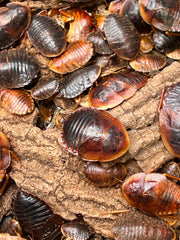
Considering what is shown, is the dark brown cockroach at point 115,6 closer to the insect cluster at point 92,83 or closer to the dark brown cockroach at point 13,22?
the insect cluster at point 92,83

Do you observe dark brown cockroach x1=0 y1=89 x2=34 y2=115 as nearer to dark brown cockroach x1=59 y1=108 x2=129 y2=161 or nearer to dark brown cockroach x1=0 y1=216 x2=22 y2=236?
dark brown cockroach x1=59 y1=108 x2=129 y2=161

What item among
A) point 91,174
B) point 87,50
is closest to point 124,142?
point 91,174

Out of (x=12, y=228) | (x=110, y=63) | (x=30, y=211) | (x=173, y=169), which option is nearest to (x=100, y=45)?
(x=110, y=63)

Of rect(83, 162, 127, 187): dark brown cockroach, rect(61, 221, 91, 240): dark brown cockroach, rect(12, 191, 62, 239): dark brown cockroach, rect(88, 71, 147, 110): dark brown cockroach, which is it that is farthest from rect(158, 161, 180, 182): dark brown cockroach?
rect(12, 191, 62, 239): dark brown cockroach

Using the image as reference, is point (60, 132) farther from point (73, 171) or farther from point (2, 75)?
point (2, 75)

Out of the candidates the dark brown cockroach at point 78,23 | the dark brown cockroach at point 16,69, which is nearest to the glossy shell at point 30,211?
the dark brown cockroach at point 16,69

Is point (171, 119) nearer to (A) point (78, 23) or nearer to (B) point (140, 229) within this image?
(B) point (140, 229)
